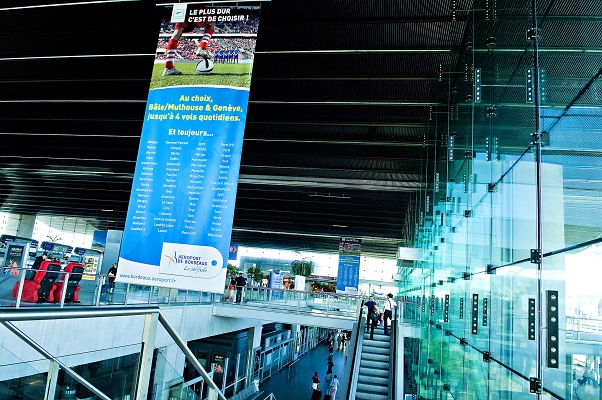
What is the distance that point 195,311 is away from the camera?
54.0 ft

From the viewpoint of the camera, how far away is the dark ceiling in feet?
25.4

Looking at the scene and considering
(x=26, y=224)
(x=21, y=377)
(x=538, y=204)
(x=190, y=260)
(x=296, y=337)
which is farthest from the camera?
(x=26, y=224)

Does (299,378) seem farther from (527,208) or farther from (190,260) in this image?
(527,208)

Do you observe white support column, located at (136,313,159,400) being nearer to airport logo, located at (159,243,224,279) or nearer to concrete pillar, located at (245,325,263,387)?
airport logo, located at (159,243,224,279)

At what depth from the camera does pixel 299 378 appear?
2877 centimetres

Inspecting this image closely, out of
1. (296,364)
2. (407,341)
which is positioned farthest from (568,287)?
(296,364)

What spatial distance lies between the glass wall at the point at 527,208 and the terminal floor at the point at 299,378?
1335cm

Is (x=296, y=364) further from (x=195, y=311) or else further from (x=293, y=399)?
(x=195, y=311)

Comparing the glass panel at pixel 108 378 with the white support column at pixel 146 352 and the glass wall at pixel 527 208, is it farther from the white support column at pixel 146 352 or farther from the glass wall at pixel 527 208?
the glass wall at pixel 527 208

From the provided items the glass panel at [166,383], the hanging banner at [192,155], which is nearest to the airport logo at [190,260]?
the hanging banner at [192,155]

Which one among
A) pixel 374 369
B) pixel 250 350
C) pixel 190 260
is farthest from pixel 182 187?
pixel 250 350

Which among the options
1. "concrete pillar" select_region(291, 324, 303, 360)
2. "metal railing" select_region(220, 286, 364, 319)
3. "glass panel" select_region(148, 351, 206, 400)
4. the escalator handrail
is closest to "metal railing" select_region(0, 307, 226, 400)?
"glass panel" select_region(148, 351, 206, 400)

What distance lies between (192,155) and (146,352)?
322 cm

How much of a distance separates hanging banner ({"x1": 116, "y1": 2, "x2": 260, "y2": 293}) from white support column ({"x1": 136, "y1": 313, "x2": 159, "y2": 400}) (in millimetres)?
2360
